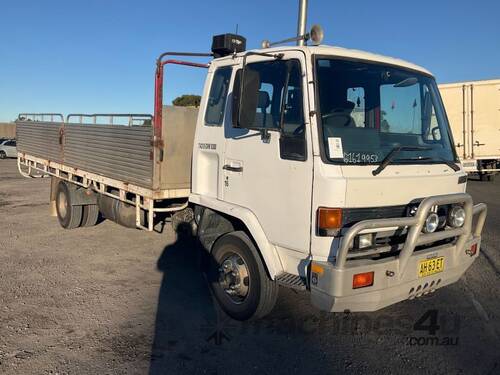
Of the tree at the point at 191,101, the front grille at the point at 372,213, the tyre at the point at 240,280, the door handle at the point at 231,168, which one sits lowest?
the tyre at the point at 240,280

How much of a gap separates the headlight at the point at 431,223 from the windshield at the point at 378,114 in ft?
1.59

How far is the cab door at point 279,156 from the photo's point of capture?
3.52 meters

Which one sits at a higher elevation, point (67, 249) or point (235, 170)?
point (235, 170)

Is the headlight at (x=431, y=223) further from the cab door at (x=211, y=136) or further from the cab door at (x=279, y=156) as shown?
the cab door at (x=211, y=136)

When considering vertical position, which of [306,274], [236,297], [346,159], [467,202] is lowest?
[236,297]

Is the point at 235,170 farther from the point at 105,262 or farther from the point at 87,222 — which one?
the point at 87,222

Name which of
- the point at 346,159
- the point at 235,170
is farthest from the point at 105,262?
the point at 346,159

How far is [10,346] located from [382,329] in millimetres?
3341

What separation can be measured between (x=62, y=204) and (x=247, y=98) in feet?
19.2

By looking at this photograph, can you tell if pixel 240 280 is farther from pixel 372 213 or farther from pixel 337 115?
pixel 337 115

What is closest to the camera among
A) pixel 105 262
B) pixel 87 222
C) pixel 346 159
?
pixel 346 159

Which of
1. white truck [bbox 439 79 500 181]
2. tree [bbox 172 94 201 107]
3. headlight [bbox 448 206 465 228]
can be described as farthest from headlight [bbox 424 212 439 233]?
white truck [bbox 439 79 500 181]

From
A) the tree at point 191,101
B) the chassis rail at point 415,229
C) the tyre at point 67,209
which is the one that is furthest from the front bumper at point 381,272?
the tyre at point 67,209

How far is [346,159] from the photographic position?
3.43 m
